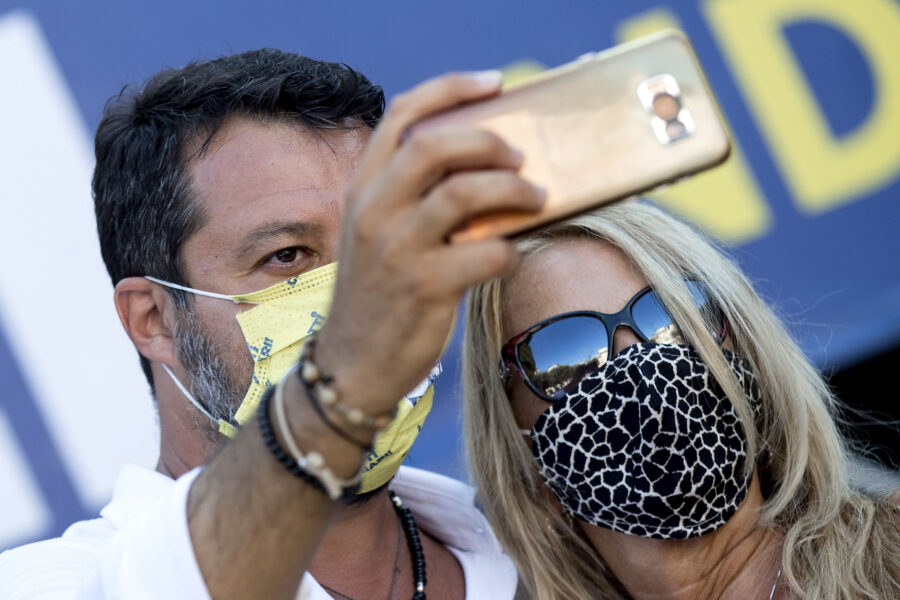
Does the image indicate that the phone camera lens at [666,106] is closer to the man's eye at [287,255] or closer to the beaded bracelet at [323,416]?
the beaded bracelet at [323,416]

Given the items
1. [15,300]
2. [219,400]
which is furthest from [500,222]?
[15,300]

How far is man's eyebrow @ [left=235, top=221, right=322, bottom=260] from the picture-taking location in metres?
2.02

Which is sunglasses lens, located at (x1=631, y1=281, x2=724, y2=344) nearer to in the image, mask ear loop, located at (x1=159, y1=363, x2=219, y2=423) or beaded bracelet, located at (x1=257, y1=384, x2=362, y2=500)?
mask ear loop, located at (x1=159, y1=363, x2=219, y2=423)

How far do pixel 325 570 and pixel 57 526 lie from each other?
1391 millimetres

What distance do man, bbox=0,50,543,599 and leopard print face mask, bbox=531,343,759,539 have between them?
386mm

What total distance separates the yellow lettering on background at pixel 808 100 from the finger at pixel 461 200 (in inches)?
117

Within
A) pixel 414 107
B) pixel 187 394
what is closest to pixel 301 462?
pixel 414 107

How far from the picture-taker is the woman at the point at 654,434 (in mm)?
1981

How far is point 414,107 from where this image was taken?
1.00 m

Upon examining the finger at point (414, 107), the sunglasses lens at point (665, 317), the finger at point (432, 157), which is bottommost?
the sunglasses lens at point (665, 317)

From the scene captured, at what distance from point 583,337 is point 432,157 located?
1246 mm

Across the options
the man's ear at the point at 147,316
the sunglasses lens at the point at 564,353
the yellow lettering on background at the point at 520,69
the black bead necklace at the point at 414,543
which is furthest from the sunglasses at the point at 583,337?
the yellow lettering on background at the point at 520,69

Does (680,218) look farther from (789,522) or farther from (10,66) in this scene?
(10,66)

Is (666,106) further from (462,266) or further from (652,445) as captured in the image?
(652,445)
